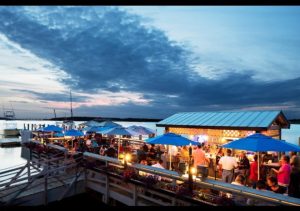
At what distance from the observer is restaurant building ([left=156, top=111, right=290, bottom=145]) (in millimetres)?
13773

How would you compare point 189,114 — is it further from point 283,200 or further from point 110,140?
point 283,200

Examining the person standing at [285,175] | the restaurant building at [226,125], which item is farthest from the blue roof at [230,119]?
the person standing at [285,175]

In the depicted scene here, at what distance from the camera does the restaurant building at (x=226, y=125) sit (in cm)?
1377

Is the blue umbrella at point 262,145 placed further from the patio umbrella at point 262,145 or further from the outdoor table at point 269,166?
the outdoor table at point 269,166

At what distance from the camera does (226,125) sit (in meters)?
14.7

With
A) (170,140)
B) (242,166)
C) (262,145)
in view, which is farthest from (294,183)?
(170,140)

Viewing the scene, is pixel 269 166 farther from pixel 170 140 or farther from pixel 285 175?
pixel 170 140

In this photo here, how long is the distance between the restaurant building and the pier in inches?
247

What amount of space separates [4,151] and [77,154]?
48253 millimetres

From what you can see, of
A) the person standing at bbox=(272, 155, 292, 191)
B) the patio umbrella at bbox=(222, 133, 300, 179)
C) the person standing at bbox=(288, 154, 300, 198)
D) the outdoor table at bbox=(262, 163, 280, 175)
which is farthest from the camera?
the outdoor table at bbox=(262, 163, 280, 175)

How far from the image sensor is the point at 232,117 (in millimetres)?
15789

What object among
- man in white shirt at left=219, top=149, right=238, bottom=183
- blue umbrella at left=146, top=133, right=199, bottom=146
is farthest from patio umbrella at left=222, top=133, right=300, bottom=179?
blue umbrella at left=146, top=133, right=199, bottom=146

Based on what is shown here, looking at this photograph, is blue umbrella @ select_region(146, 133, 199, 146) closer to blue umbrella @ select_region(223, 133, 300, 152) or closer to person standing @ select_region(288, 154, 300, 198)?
blue umbrella @ select_region(223, 133, 300, 152)
